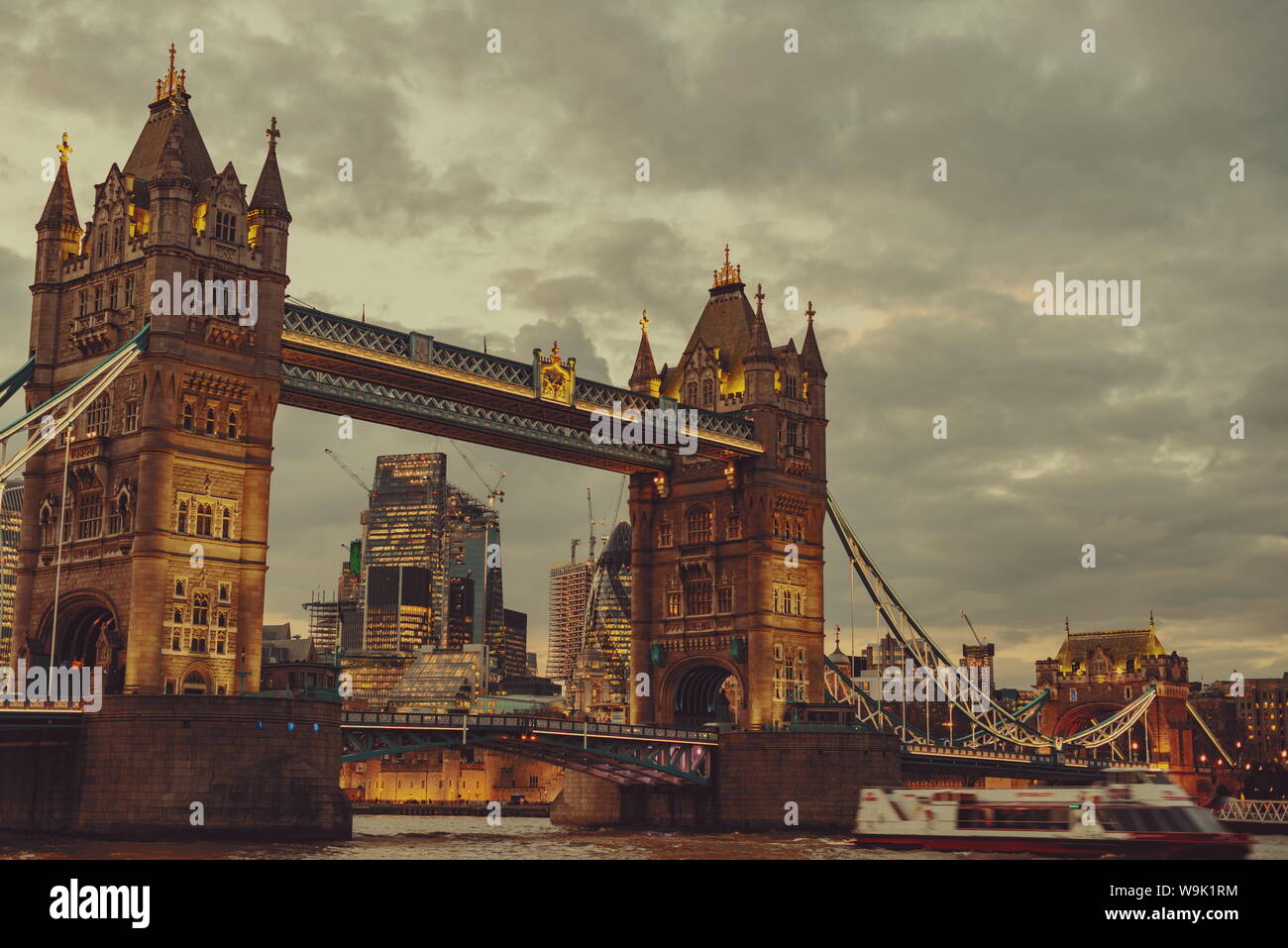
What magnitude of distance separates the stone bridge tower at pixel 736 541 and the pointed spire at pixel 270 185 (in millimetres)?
45046

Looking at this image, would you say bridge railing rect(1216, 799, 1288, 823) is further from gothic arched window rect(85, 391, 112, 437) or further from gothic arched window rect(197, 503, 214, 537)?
gothic arched window rect(85, 391, 112, 437)

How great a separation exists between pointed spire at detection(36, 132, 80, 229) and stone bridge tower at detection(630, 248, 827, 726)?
5205 centimetres

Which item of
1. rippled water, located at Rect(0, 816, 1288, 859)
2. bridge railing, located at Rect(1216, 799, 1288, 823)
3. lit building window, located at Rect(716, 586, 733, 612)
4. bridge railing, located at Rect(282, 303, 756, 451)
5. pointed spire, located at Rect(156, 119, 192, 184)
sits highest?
pointed spire, located at Rect(156, 119, 192, 184)

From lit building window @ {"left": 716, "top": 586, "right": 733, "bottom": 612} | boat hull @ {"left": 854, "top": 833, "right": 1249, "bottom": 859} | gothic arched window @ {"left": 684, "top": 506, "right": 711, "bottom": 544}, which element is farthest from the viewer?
gothic arched window @ {"left": 684, "top": 506, "right": 711, "bottom": 544}

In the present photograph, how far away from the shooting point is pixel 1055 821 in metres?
91.9

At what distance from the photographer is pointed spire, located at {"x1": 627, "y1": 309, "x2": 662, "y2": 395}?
453ft

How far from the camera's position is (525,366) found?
114438mm

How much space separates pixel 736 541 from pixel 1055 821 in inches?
1736

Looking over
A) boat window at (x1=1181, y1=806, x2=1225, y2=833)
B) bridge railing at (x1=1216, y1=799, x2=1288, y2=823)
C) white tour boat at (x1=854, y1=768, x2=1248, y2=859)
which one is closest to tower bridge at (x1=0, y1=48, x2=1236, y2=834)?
white tour boat at (x1=854, y1=768, x2=1248, y2=859)

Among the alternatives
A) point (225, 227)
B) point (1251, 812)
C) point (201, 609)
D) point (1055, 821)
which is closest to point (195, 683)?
point (201, 609)

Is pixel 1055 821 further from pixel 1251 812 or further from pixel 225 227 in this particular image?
pixel 1251 812

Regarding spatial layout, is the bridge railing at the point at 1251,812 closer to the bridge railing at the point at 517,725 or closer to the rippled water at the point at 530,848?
the rippled water at the point at 530,848
